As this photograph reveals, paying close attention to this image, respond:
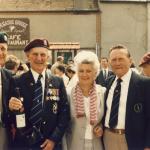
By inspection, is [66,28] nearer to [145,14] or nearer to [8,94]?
[145,14]

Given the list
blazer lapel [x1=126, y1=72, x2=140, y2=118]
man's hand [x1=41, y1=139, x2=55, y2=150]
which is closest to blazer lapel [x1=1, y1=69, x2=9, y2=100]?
man's hand [x1=41, y1=139, x2=55, y2=150]

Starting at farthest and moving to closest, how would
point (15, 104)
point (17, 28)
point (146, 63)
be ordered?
point (17, 28) → point (146, 63) → point (15, 104)

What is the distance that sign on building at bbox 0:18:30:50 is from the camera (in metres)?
22.1

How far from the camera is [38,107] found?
482 centimetres

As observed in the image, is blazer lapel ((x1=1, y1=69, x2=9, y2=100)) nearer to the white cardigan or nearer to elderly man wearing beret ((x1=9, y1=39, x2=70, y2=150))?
elderly man wearing beret ((x1=9, y1=39, x2=70, y2=150))

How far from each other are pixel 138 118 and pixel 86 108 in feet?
1.74

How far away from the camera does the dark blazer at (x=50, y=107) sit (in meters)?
4.82

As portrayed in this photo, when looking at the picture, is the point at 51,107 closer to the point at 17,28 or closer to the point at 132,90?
the point at 132,90

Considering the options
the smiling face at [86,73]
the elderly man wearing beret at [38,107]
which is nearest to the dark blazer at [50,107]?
the elderly man wearing beret at [38,107]

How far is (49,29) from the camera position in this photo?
72.5 feet

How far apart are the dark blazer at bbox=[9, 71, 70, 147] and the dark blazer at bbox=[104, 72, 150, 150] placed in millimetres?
624

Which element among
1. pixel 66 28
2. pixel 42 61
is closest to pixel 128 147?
pixel 42 61

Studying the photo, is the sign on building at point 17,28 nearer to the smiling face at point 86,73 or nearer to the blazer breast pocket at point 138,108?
the smiling face at point 86,73

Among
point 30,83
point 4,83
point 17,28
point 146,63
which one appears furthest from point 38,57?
point 17,28
